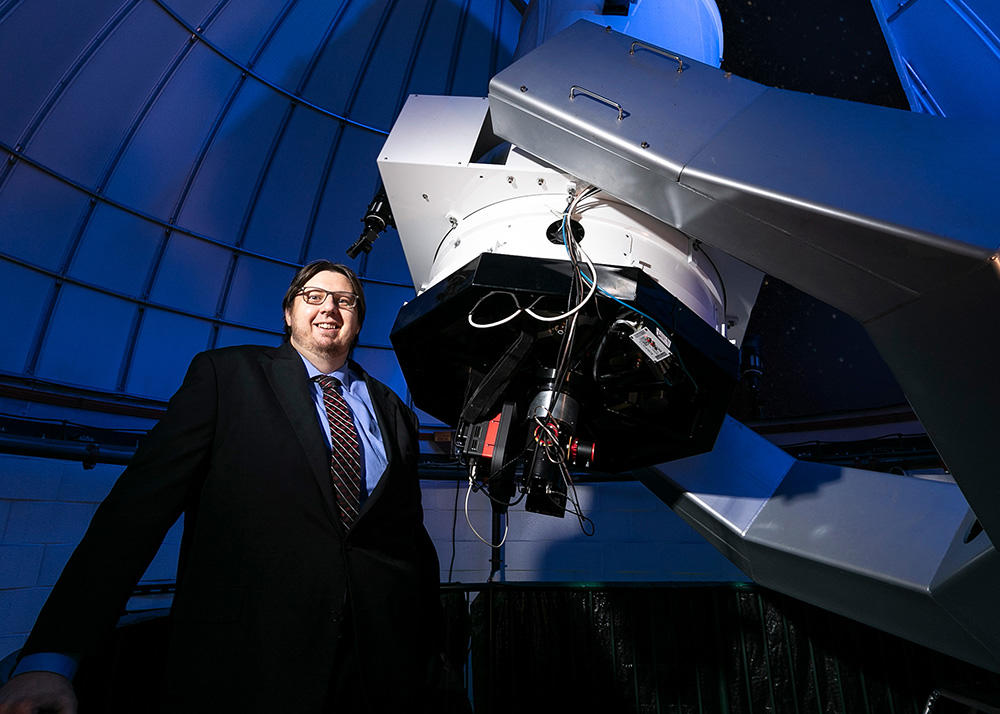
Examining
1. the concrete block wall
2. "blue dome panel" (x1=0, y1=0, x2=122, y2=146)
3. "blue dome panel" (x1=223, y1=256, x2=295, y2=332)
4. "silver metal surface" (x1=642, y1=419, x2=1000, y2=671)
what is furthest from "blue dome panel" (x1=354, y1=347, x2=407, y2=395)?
"silver metal surface" (x1=642, y1=419, x2=1000, y2=671)

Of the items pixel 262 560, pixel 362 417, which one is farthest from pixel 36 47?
pixel 262 560

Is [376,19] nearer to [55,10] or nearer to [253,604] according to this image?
[55,10]

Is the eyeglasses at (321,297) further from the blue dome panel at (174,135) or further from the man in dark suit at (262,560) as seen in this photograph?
the blue dome panel at (174,135)

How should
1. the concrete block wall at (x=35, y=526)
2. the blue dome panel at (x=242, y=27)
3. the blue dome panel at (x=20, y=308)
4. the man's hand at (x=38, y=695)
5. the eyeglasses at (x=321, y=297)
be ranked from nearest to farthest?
the man's hand at (x=38, y=695) < the eyeglasses at (x=321, y=297) < the concrete block wall at (x=35, y=526) < the blue dome panel at (x=20, y=308) < the blue dome panel at (x=242, y=27)

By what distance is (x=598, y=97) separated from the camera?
182 centimetres

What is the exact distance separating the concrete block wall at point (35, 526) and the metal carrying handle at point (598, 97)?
5.51 meters

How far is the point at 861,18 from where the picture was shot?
9.74 feet

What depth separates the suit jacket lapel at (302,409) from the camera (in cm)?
175

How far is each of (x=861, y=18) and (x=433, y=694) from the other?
3.53 m

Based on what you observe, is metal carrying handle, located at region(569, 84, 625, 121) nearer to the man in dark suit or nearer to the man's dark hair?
the man's dark hair

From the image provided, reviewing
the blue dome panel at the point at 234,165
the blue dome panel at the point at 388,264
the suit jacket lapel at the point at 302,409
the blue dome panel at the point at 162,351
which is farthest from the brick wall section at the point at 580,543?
the suit jacket lapel at the point at 302,409

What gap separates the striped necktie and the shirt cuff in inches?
26.6

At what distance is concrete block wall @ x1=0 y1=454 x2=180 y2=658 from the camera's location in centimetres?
476

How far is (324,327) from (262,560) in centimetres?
89
